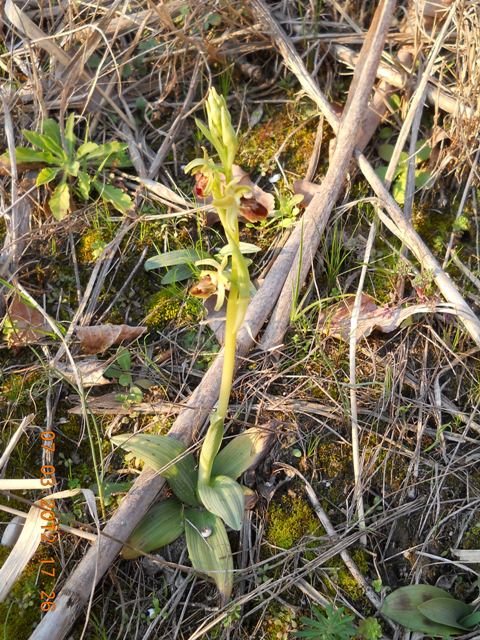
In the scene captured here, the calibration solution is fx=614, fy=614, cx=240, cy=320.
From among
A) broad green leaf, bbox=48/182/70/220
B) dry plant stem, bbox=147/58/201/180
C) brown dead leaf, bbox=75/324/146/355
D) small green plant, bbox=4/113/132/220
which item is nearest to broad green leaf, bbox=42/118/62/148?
small green plant, bbox=4/113/132/220

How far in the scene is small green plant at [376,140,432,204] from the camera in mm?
2912

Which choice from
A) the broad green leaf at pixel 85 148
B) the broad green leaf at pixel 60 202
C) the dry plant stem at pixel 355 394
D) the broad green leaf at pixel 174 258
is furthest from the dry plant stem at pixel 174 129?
the dry plant stem at pixel 355 394

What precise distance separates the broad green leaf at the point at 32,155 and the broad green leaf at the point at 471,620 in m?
2.48

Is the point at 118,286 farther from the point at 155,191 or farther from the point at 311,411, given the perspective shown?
the point at 311,411

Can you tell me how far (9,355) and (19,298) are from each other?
25cm

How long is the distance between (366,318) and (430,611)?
1.11 m

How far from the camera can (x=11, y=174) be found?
9.21 ft

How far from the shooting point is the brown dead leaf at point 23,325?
2.56 m

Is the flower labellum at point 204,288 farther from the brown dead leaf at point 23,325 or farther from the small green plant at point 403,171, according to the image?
the small green plant at point 403,171

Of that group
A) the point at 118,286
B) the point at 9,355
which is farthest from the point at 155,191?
the point at 9,355

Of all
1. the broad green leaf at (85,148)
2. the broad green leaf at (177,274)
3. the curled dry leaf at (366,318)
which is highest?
the broad green leaf at (85,148)

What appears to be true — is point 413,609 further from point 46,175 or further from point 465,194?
point 46,175

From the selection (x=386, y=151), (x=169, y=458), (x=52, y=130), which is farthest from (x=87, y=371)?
(x=386, y=151)

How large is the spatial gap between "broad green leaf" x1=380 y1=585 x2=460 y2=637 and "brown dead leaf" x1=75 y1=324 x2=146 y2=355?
1.39 meters
